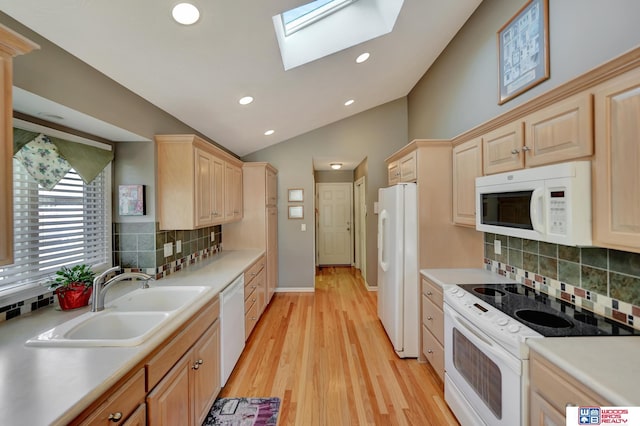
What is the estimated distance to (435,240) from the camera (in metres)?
2.50

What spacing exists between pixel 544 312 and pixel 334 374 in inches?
65.4

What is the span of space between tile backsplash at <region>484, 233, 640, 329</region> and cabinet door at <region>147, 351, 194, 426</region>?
2288mm

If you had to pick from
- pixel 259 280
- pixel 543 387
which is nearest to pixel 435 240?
pixel 543 387

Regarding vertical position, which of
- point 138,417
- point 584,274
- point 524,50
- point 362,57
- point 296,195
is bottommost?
point 138,417

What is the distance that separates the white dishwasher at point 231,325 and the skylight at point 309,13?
2.25 meters

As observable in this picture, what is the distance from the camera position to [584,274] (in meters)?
1.52

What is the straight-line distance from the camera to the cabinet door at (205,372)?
5.32 ft

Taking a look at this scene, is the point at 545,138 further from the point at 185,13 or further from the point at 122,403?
the point at 122,403

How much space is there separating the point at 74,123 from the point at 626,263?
10.9 feet

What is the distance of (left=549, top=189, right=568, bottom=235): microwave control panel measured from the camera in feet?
4.09

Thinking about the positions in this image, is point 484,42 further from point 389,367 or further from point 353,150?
point 389,367

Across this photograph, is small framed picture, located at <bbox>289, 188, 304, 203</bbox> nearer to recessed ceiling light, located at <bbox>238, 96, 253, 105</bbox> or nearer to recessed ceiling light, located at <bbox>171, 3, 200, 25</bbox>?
recessed ceiling light, located at <bbox>238, 96, 253, 105</bbox>

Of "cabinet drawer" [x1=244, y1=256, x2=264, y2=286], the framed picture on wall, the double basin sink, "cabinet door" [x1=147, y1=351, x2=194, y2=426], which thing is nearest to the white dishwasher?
"cabinet drawer" [x1=244, y1=256, x2=264, y2=286]

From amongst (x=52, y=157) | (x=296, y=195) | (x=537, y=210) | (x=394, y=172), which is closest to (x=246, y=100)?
(x=52, y=157)
